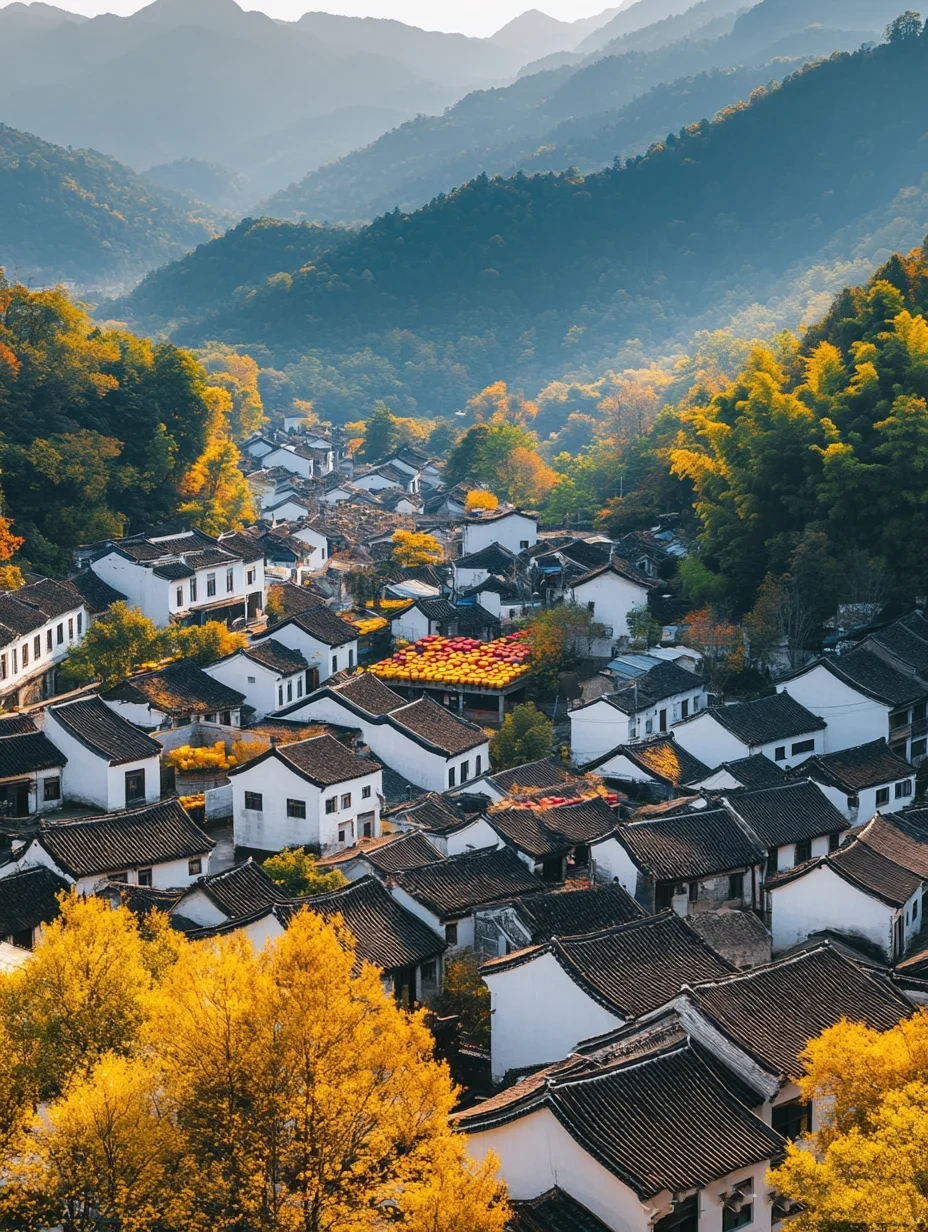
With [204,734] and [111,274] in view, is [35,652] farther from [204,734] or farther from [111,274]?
[111,274]

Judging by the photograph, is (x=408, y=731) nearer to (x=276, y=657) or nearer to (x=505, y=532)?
(x=276, y=657)

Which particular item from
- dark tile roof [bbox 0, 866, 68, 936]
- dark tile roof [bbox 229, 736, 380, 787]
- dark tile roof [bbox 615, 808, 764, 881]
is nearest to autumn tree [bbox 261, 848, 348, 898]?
dark tile roof [bbox 229, 736, 380, 787]

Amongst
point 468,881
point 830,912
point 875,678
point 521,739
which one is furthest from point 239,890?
point 875,678

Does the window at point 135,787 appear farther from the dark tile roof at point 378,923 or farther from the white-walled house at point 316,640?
the dark tile roof at point 378,923

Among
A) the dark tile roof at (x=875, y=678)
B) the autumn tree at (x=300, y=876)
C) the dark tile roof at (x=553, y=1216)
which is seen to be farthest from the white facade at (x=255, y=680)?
the dark tile roof at (x=553, y=1216)

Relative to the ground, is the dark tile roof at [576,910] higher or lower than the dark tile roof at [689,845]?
higher

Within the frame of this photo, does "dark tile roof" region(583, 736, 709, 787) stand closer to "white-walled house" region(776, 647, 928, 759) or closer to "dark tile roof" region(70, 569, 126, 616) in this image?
"white-walled house" region(776, 647, 928, 759)
